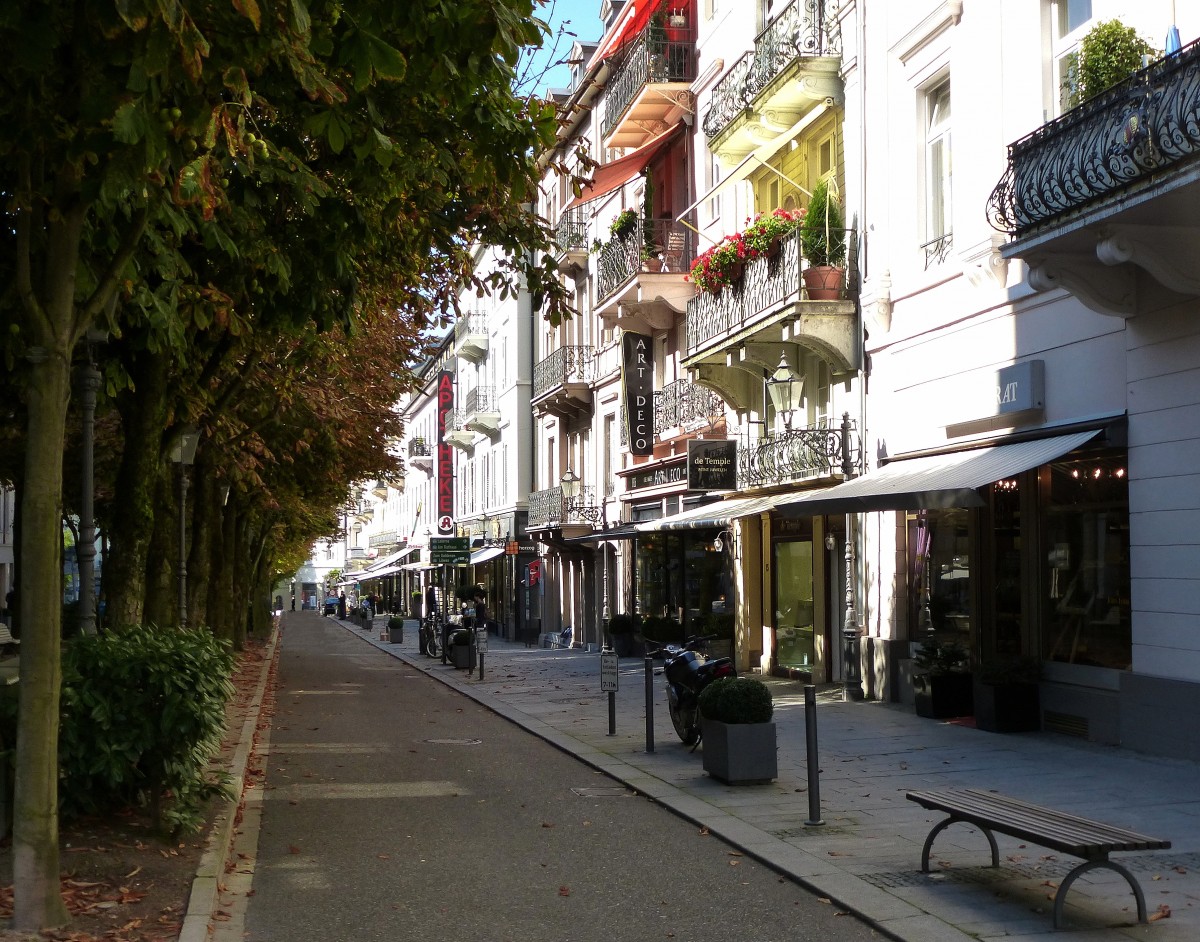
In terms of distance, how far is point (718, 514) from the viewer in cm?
2231

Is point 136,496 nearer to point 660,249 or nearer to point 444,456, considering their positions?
point 660,249

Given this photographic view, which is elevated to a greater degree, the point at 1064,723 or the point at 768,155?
the point at 768,155

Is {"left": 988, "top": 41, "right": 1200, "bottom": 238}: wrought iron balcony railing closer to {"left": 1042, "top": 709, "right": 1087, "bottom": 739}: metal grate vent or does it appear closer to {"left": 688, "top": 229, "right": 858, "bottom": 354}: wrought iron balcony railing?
{"left": 1042, "top": 709, "right": 1087, "bottom": 739}: metal grate vent

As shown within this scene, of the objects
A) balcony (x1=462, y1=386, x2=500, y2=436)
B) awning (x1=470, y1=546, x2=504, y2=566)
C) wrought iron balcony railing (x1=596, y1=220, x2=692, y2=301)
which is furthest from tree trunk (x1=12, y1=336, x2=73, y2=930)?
balcony (x1=462, y1=386, x2=500, y2=436)

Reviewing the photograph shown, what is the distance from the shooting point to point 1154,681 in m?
12.9

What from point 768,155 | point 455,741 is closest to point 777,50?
point 768,155

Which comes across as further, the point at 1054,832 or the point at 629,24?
the point at 629,24

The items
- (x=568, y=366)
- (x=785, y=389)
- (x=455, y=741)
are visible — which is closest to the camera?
(x=455, y=741)

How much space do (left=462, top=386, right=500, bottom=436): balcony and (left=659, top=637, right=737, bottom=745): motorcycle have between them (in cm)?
3764

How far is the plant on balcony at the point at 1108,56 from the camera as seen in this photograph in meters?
12.4

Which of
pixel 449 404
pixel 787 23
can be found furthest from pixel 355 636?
pixel 787 23

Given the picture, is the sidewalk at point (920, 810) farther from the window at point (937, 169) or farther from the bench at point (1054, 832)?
the window at point (937, 169)

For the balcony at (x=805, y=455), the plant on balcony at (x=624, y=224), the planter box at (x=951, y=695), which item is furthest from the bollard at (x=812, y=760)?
the plant on balcony at (x=624, y=224)

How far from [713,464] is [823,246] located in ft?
15.9
